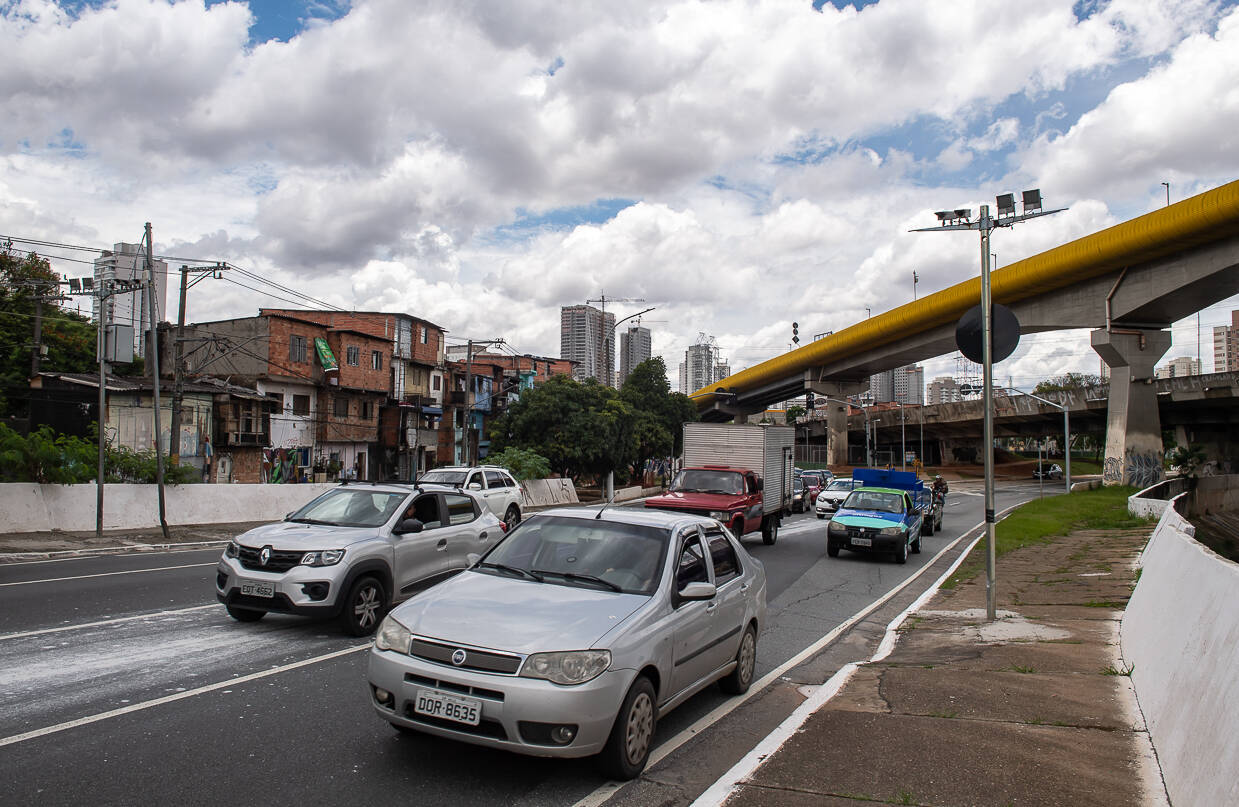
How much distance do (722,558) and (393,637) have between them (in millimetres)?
2845

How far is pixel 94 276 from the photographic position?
32875 millimetres

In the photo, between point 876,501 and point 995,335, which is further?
point 876,501

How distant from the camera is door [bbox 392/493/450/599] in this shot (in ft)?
30.0

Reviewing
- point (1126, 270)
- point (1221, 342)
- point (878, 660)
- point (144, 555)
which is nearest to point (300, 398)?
point (144, 555)

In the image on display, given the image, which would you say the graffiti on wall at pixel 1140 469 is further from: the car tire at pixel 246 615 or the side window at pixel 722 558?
the car tire at pixel 246 615

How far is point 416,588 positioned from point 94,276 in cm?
3041

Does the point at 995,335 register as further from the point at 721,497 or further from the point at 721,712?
the point at 721,497

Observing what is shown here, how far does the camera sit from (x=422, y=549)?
9.53 m

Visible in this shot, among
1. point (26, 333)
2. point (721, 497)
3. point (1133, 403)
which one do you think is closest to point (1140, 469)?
point (1133, 403)

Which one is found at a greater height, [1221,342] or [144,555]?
[1221,342]

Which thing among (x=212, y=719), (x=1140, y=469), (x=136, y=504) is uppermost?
(x=1140, y=469)

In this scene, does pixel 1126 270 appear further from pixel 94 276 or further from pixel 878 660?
pixel 94 276

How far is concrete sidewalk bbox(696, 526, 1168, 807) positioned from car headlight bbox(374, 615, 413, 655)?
6.25ft

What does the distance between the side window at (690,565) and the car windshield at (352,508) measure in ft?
13.9
